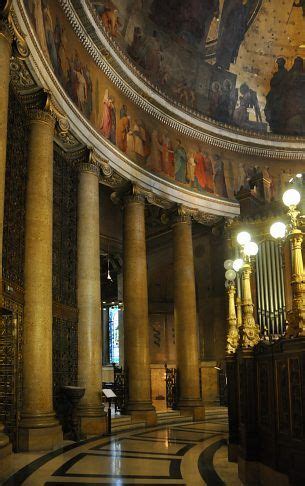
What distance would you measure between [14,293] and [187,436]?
6.59 m

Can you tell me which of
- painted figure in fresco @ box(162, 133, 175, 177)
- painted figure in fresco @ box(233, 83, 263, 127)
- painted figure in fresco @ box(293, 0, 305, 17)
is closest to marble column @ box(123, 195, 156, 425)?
painted figure in fresco @ box(162, 133, 175, 177)

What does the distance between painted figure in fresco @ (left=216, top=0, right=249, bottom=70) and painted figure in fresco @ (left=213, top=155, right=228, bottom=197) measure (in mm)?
4342

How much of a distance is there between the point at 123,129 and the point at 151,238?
8.90 m

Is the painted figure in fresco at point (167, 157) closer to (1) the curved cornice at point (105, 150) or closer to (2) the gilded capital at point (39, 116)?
(1) the curved cornice at point (105, 150)

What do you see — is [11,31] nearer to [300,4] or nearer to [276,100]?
[300,4]

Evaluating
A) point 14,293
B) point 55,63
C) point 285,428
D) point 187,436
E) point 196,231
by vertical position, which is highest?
point 55,63

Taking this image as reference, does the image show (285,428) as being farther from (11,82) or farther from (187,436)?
(11,82)

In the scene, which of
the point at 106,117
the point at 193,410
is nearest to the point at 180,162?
the point at 106,117

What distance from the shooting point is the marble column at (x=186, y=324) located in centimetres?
2097

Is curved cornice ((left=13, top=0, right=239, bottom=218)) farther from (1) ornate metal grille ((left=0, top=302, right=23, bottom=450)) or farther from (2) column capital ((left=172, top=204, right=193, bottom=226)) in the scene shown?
(1) ornate metal grille ((left=0, top=302, right=23, bottom=450))

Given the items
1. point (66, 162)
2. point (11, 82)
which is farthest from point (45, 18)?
point (66, 162)

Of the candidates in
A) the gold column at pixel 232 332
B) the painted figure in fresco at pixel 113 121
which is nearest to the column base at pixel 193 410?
the gold column at pixel 232 332

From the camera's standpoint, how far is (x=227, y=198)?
2459 centimetres

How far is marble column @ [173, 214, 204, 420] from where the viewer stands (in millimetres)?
20969
